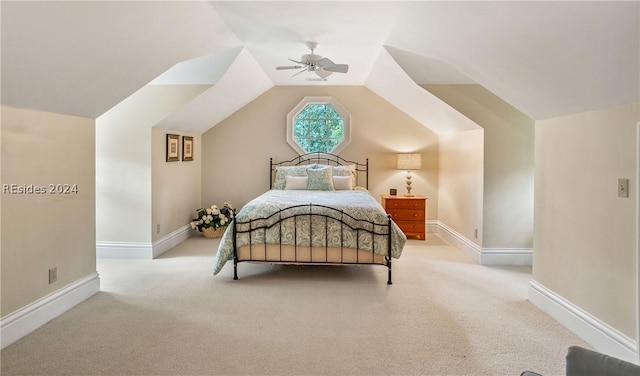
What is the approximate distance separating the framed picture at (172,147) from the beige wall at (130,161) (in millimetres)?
460

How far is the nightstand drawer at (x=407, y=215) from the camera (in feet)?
20.7

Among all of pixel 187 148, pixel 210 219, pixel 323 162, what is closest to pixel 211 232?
pixel 210 219

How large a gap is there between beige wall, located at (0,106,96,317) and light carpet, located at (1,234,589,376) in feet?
1.08

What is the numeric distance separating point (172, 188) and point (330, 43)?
3.02 m

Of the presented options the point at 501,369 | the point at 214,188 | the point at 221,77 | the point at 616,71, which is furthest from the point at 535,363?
the point at 214,188

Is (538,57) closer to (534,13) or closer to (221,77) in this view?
(534,13)

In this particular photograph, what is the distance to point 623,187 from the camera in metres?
2.62

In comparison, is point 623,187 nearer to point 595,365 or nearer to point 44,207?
point 595,365

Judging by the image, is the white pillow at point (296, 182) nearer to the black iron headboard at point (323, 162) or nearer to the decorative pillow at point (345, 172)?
the decorative pillow at point (345, 172)

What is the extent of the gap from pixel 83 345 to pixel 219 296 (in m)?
1.20

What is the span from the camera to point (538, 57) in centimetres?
276

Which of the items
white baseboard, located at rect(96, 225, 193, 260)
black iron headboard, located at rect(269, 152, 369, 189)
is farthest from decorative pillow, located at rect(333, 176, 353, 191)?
white baseboard, located at rect(96, 225, 193, 260)

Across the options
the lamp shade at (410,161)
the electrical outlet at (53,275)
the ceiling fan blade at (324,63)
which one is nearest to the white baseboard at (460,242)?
the lamp shade at (410,161)

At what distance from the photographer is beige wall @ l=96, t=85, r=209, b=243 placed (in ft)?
17.0
